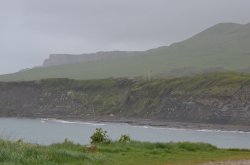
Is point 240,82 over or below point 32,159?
over

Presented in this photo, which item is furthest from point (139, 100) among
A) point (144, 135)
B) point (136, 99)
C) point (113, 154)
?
point (113, 154)

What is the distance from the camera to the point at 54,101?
577ft

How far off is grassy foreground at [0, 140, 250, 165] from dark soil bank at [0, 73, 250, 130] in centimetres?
9404

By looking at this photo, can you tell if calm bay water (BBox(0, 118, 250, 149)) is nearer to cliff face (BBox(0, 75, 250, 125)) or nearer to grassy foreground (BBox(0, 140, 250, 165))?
cliff face (BBox(0, 75, 250, 125))

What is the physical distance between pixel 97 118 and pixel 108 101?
16501mm

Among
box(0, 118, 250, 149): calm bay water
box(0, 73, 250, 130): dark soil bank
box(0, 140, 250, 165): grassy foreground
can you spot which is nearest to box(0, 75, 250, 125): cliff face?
box(0, 73, 250, 130): dark soil bank

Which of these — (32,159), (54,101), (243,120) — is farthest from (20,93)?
(32,159)

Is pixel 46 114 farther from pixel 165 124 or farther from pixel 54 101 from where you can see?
pixel 165 124

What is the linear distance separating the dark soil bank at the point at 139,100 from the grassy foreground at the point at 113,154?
9404cm

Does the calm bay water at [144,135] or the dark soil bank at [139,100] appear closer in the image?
the calm bay water at [144,135]

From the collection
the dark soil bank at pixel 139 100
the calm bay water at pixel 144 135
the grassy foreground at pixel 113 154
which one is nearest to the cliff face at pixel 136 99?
the dark soil bank at pixel 139 100

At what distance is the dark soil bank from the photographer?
432 ft

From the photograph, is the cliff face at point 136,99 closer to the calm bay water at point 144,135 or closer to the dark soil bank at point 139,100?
the dark soil bank at point 139,100

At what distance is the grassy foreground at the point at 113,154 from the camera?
1664 centimetres
